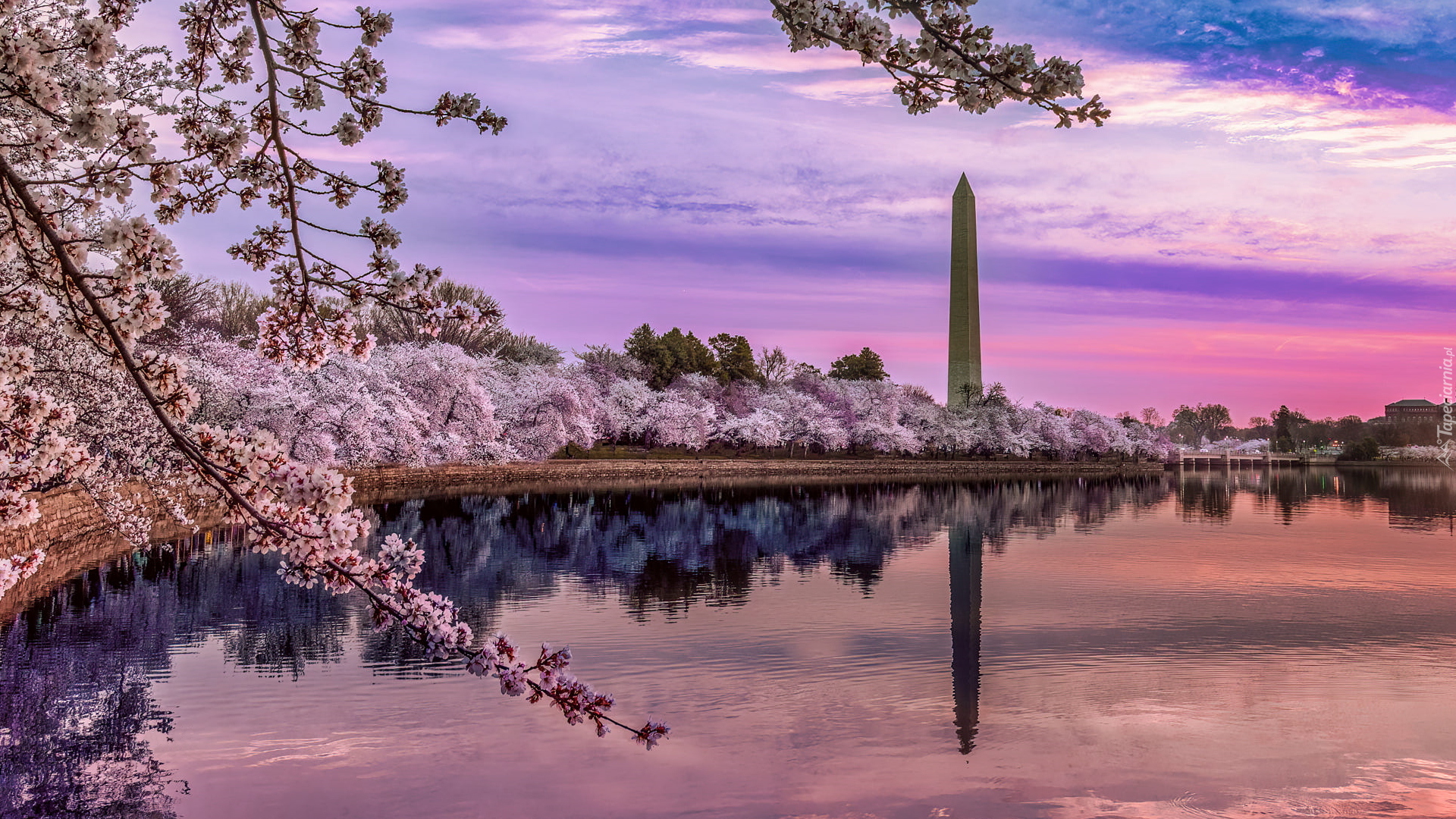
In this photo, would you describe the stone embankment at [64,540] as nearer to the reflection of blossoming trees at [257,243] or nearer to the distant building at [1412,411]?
the reflection of blossoming trees at [257,243]

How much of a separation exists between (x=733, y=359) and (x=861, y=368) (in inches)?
692

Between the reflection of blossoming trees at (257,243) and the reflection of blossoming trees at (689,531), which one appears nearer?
the reflection of blossoming trees at (257,243)

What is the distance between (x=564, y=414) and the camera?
2180 inches

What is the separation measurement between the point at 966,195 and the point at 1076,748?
60454mm

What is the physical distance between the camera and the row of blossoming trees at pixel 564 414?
37.1 metres

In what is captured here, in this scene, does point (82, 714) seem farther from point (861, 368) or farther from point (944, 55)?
point (861, 368)

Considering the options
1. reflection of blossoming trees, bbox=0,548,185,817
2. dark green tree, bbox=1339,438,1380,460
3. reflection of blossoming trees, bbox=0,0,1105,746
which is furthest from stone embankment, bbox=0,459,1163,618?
dark green tree, bbox=1339,438,1380,460

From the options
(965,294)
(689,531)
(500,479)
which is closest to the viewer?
(689,531)

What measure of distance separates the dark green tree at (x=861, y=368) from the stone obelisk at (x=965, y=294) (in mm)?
19385

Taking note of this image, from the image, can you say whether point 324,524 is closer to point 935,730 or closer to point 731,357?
point 935,730

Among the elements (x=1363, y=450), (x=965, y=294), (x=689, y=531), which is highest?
(x=965, y=294)

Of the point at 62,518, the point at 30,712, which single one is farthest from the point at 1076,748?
the point at 62,518

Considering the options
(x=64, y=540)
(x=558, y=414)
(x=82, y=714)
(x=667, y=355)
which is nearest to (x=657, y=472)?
(x=558, y=414)

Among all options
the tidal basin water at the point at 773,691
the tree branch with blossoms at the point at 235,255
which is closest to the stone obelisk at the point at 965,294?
the tidal basin water at the point at 773,691
